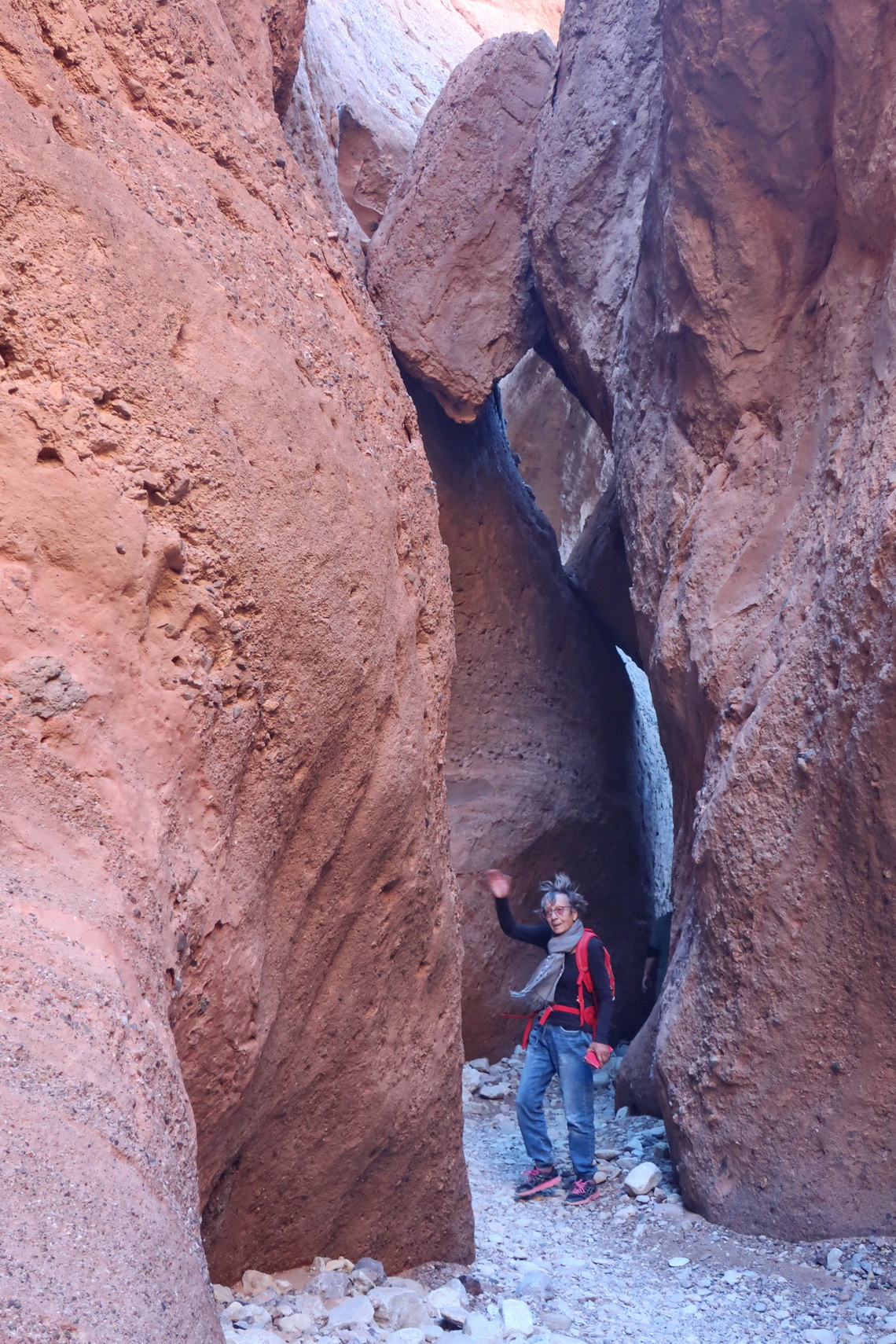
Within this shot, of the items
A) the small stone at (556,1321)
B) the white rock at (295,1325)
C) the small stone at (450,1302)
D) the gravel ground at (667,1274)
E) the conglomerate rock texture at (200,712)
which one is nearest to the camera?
the conglomerate rock texture at (200,712)

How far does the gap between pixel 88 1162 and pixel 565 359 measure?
591 centimetres

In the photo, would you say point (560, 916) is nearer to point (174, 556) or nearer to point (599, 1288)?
point (599, 1288)

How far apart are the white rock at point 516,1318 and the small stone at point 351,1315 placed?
405 millimetres

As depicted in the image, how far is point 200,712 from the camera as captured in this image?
218 centimetres

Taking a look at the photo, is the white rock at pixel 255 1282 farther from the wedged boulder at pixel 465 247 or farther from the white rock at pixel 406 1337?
the wedged boulder at pixel 465 247

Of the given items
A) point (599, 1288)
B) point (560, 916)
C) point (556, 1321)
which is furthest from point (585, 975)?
point (556, 1321)

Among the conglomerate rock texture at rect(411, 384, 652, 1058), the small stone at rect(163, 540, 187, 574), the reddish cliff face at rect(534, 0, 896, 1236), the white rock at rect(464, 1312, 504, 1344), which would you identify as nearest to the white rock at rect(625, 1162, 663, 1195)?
the reddish cliff face at rect(534, 0, 896, 1236)

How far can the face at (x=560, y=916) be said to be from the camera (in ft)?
15.5

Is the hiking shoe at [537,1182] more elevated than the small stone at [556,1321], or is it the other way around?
the small stone at [556,1321]

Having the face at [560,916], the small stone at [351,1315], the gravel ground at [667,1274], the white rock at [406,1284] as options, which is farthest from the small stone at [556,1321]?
the face at [560,916]

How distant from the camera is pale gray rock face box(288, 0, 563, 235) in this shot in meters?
6.24

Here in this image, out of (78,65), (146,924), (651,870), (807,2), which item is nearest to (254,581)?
(146,924)

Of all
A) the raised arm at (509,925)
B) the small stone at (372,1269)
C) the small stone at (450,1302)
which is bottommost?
the small stone at (372,1269)

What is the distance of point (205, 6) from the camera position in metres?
2.88
